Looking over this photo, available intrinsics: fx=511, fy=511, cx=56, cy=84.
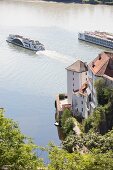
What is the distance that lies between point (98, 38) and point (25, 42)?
7.77 m

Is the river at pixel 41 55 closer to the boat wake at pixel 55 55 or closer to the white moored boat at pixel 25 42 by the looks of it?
the boat wake at pixel 55 55

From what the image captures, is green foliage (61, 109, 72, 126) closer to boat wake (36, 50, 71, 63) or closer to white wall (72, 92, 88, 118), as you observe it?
white wall (72, 92, 88, 118)

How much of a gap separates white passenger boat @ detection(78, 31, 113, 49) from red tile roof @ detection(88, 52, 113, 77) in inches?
924

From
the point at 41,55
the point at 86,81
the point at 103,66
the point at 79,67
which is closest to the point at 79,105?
the point at 86,81

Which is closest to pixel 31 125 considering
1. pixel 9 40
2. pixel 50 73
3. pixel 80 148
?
pixel 80 148

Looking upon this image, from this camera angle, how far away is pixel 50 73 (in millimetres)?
41000

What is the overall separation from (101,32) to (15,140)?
45056 mm

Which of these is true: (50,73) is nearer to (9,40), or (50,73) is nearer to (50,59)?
(50,59)

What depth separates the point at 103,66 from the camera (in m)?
28.4

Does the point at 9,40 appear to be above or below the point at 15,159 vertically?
below

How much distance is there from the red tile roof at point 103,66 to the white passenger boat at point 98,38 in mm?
23476

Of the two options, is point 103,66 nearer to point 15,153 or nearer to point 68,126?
point 68,126

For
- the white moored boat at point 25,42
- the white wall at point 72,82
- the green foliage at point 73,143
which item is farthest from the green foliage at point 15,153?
the white moored boat at point 25,42

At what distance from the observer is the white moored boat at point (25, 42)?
166ft
